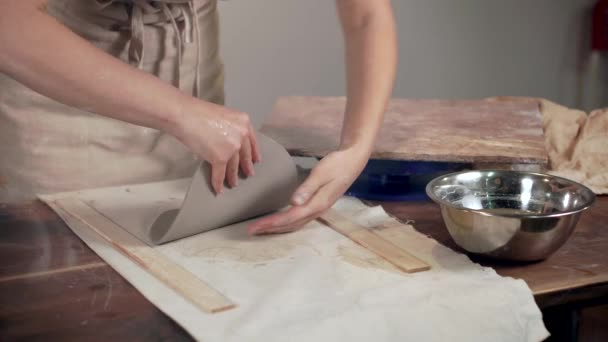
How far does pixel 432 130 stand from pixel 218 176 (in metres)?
0.43

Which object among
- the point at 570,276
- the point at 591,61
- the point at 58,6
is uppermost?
the point at 58,6

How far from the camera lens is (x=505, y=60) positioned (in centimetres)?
306

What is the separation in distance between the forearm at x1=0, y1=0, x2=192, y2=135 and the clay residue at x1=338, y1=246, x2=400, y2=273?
0.96ft

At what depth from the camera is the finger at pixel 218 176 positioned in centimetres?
106

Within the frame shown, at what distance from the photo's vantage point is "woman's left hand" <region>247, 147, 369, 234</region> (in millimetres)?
1067

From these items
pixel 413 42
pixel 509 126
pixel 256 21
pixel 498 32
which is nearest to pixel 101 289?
pixel 509 126

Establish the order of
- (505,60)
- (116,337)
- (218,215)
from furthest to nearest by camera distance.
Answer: (505,60) < (218,215) < (116,337)

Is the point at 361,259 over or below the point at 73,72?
below

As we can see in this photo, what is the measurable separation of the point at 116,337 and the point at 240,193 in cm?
37

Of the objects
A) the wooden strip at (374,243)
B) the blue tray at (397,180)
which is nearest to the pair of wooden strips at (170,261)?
the wooden strip at (374,243)

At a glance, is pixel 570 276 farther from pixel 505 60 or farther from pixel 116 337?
pixel 505 60

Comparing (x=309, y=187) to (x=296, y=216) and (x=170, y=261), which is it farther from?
(x=170, y=261)

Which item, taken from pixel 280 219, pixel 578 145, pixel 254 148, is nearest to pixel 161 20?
pixel 254 148

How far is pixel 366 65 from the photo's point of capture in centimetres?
124
